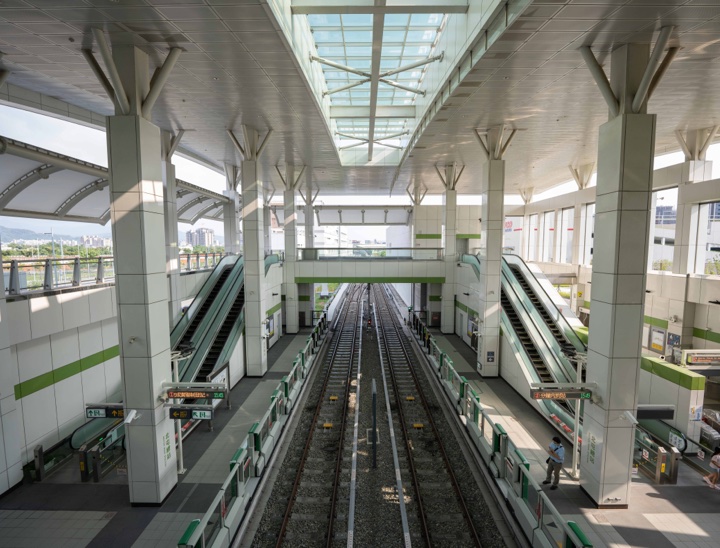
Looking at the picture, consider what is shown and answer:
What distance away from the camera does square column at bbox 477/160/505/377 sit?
14422 millimetres

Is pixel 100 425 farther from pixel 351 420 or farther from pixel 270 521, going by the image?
pixel 351 420

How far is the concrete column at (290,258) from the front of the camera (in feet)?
72.9

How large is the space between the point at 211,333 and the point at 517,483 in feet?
36.2

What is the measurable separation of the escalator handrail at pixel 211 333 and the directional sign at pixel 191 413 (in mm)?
4715

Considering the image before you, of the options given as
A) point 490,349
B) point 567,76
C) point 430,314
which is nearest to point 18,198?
point 567,76

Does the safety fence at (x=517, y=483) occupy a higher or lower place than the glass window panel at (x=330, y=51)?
lower

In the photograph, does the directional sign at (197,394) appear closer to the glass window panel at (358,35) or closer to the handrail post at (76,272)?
the handrail post at (76,272)

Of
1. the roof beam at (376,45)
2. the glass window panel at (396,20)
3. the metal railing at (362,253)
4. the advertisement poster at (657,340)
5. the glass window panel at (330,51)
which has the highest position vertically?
the glass window panel at (396,20)

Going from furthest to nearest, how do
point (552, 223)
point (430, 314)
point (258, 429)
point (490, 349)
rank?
point (552, 223) < point (430, 314) < point (490, 349) < point (258, 429)

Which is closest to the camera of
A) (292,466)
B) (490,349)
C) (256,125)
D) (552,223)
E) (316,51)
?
(292,466)

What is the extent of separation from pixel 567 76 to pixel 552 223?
19135mm

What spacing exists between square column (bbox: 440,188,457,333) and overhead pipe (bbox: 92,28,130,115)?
16.8 metres

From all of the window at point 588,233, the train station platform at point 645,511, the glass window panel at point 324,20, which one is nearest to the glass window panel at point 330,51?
the glass window panel at point 324,20

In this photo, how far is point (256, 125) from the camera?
13367mm
